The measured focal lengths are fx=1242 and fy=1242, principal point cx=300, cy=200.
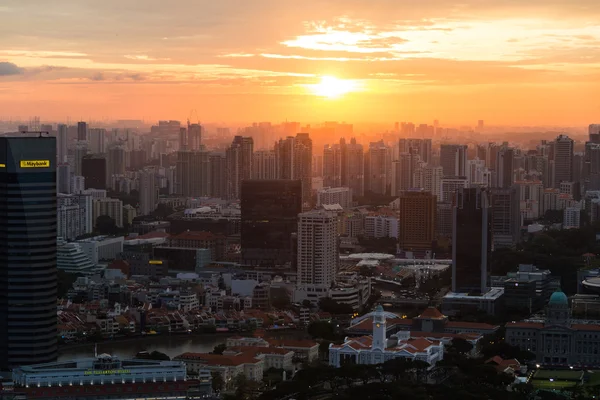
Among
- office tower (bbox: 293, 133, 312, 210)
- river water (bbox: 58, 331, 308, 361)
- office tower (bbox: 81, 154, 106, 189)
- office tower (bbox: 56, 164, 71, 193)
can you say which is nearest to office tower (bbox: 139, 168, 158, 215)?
office tower (bbox: 81, 154, 106, 189)

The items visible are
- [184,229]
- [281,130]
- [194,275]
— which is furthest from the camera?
[281,130]

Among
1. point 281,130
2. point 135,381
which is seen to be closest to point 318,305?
point 135,381

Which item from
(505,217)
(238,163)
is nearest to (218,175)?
(238,163)

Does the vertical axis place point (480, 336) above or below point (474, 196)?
below

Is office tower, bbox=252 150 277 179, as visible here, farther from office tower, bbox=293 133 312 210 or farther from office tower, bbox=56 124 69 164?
office tower, bbox=56 124 69 164

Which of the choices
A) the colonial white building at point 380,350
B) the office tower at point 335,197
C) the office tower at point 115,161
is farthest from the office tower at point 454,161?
the colonial white building at point 380,350

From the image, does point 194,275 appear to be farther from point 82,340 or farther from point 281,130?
point 281,130

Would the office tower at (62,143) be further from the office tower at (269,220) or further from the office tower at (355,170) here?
the office tower at (269,220)

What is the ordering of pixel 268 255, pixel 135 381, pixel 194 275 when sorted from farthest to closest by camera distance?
1. pixel 268 255
2. pixel 194 275
3. pixel 135 381
